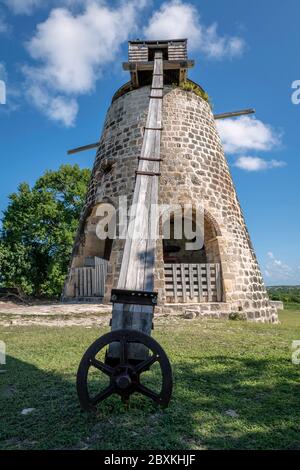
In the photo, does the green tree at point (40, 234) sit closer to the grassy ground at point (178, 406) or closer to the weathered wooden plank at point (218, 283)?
the weathered wooden plank at point (218, 283)

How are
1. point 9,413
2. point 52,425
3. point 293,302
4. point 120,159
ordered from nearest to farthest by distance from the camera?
point 52,425, point 9,413, point 120,159, point 293,302

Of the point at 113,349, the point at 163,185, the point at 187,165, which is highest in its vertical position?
the point at 187,165

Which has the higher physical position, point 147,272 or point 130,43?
point 130,43

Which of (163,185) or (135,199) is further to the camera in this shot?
(163,185)

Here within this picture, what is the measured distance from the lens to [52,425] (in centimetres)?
235

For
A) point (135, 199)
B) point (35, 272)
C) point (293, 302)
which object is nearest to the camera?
point (135, 199)

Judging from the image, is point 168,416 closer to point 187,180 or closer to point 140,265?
point 140,265

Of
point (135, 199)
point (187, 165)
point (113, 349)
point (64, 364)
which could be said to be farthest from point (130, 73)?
point (113, 349)

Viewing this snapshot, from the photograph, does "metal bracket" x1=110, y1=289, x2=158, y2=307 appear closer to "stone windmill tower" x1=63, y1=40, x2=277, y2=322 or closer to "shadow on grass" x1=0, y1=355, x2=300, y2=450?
"shadow on grass" x1=0, y1=355, x2=300, y2=450

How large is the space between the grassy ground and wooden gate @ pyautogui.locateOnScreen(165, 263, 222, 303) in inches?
173

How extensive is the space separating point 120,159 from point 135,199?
776 cm

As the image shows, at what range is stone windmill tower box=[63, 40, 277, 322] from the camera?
31.8 ft

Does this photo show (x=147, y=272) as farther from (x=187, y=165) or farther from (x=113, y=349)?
(x=187, y=165)

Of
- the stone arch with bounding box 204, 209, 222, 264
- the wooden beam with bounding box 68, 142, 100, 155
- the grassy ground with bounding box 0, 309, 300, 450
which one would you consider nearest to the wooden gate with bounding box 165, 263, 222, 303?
the stone arch with bounding box 204, 209, 222, 264
